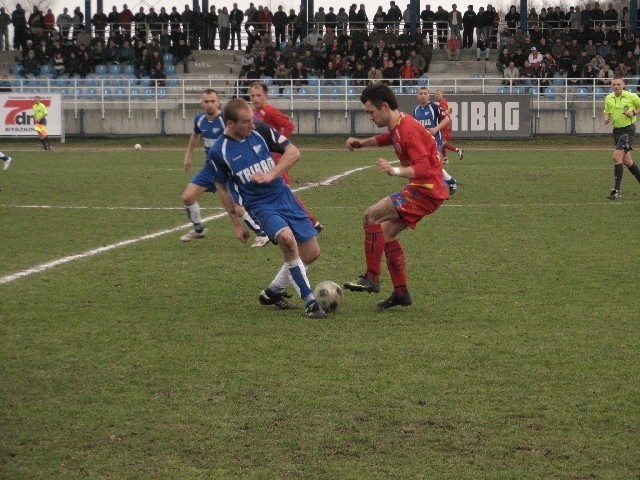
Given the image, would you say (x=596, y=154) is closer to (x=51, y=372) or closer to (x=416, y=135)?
(x=416, y=135)

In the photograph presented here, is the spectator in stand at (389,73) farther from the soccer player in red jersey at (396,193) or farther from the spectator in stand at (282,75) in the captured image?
the soccer player in red jersey at (396,193)

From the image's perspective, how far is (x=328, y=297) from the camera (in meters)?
8.62

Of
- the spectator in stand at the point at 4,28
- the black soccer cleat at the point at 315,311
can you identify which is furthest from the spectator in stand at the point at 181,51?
the black soccer cleat at the point at 315,311

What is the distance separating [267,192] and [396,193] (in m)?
1.04

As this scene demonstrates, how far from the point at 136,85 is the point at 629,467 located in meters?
37.0

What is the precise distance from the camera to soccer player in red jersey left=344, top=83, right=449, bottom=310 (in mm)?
8555

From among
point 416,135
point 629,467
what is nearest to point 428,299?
point 416,135

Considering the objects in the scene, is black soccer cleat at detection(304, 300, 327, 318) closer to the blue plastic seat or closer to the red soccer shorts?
the red soccer shorts

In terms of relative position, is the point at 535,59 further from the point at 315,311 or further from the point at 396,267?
the point at 315,311

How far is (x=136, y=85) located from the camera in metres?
40.4

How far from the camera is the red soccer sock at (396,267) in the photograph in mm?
8734

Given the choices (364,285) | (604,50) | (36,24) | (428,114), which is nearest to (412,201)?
(364,285)

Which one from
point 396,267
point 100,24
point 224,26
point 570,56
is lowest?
point 396,267

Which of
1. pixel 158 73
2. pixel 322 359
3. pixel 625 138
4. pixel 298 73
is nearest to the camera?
pixel 322 359
